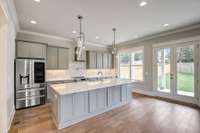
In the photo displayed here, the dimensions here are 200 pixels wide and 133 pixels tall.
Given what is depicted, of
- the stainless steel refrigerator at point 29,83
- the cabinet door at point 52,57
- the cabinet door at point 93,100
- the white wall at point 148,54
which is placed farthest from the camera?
the white wall at point 148,54

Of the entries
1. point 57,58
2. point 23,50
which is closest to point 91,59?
point 57,58

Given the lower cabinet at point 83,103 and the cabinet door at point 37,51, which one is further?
the cabinet door at point 37,51

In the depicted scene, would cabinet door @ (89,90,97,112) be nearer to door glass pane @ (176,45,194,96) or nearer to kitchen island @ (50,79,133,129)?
kitchen island @ (50,79,133,129)

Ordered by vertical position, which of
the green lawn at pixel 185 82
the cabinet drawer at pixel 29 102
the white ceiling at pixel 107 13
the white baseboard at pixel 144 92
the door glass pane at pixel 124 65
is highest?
the white ceiling at pixel 107 13

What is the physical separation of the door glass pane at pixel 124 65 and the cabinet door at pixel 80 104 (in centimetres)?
429

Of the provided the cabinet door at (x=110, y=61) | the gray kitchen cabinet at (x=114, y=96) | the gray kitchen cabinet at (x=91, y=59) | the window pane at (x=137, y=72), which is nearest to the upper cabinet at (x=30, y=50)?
the gray kitchen cabinet at (x=91, y=59)

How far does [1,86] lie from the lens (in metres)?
2.21

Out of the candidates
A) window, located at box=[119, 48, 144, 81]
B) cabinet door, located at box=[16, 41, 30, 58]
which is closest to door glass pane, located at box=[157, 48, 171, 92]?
window, located at box=[119, 48, 144, 81]

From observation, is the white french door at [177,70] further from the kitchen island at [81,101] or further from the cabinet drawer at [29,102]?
the cabinet drawer at [29,102]

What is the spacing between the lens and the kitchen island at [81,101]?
8.38 ft

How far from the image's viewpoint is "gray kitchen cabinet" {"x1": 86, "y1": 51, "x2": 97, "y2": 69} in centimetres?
613

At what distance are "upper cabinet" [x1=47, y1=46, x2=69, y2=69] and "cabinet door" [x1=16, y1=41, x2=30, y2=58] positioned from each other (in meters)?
0.82

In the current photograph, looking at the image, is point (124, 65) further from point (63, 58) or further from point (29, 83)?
point (29, 83)

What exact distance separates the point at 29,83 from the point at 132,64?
518 cm
